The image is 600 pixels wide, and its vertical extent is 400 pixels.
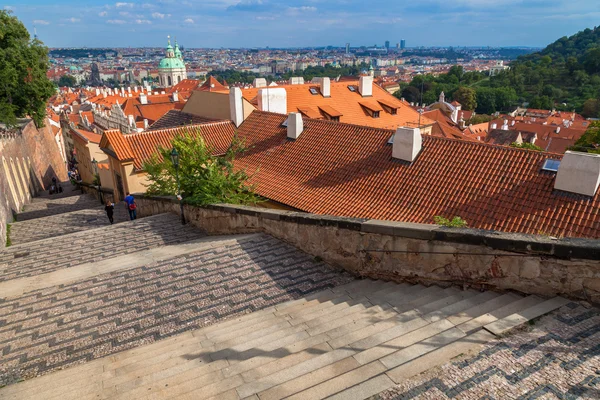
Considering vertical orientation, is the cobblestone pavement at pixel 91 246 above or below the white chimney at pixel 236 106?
below

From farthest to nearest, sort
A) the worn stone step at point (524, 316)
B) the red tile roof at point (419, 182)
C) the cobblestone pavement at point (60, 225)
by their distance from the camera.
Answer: the cobblestone pavement at point (60, 225) → the red tile roof at point (419, 182) → the worn stone step at point (524, 316)

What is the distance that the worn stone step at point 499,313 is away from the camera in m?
4.36

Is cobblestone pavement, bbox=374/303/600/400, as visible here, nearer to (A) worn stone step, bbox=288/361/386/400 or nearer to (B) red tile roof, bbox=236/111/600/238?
(A) worn stone step, bbox=288/361/386/400

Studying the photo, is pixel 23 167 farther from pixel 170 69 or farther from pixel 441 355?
pixel 170 69

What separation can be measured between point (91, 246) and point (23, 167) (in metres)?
18.9

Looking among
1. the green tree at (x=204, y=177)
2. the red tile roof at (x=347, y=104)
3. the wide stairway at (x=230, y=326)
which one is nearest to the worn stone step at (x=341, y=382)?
the wide stairway at (x=230, y=326)

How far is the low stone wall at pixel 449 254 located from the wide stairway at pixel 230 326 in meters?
0.21

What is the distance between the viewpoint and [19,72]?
91.1 feet

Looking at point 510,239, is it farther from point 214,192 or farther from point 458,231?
point 214,192

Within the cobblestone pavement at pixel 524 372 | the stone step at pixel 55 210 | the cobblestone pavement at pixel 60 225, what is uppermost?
the cobblestone pavement at pixel 524 372

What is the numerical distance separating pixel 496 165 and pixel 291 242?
6.24m

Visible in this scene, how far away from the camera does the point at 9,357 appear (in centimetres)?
503

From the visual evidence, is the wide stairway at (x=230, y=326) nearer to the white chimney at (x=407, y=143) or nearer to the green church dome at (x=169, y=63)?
the white chimney at (x=407, y=143)

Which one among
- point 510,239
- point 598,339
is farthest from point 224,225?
point 598,339
